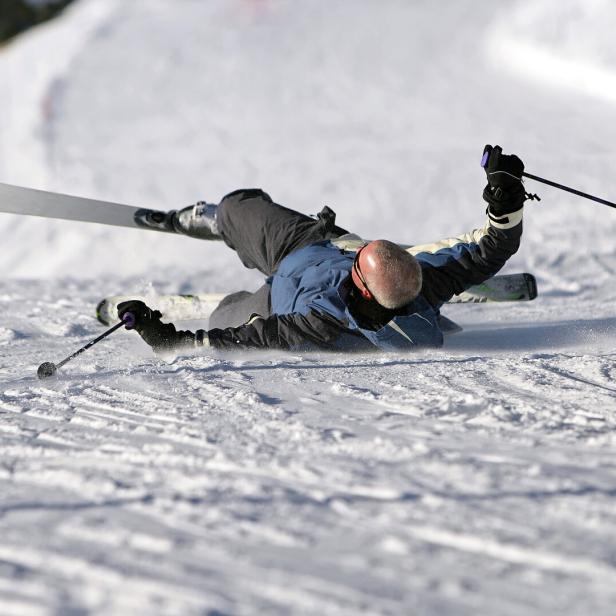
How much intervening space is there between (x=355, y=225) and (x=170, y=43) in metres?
3.76

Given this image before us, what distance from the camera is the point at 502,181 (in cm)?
334

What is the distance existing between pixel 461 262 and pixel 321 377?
818mm

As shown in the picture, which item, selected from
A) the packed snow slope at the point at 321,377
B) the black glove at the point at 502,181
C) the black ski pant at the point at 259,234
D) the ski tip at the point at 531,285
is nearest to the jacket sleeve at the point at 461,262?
the black glove at the point at 502,181

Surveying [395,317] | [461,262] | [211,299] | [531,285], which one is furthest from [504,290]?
[211,299]

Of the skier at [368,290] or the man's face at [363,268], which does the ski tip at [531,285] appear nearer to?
the skier at [368,290]

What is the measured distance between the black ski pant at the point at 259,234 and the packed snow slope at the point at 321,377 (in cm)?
51

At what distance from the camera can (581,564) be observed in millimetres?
1817

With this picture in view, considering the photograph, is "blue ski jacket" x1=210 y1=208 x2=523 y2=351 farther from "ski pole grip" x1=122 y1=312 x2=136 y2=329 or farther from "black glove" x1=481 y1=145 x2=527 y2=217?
"ski pole grip" x1=122 y1=312 x2=136 y2=329

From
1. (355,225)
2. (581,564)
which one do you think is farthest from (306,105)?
(581,564)

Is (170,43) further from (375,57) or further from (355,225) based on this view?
(355,225)

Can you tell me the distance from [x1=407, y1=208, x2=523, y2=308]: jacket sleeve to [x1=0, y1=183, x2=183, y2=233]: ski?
1.69 meters

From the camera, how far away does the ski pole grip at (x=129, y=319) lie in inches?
137

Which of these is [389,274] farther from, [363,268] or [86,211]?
[86,211]

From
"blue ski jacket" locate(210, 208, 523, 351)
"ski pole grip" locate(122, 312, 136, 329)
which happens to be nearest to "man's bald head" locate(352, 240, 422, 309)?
"blue ski jacket" locate(210, 208, 523, 351)
